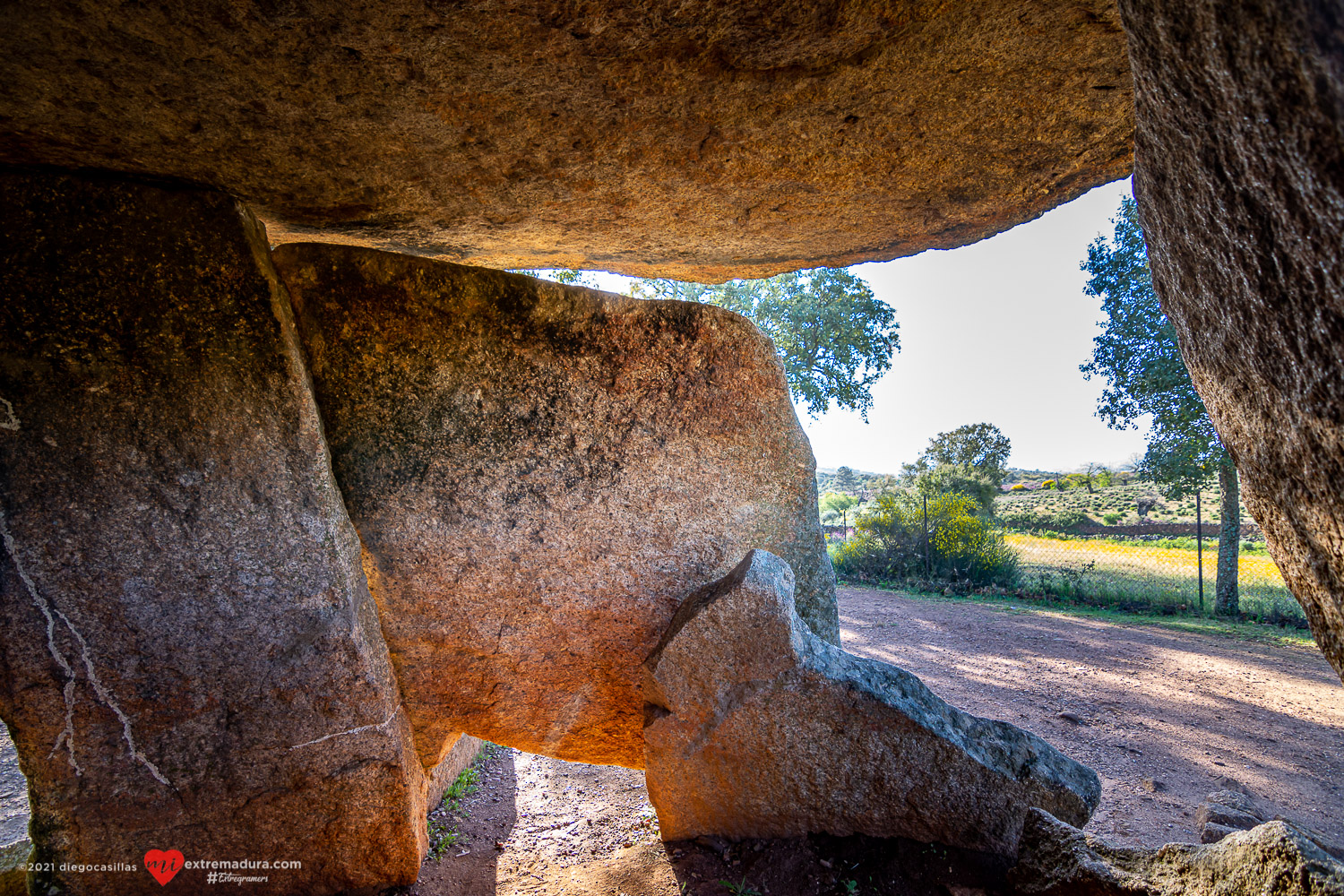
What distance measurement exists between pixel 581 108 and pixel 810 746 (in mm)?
2470

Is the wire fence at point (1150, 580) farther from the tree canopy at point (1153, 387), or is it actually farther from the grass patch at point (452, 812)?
the grass patch at point (452, 812)

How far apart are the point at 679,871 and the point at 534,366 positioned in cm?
223

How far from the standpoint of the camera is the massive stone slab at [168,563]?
217cm

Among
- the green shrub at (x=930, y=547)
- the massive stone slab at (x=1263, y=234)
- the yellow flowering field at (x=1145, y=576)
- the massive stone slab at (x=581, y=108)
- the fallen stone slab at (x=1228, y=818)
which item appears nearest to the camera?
the massive stone slab at (x=1263, y=234)

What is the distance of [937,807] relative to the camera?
235 centimetres

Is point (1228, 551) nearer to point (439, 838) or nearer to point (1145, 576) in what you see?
point (1145, 576)

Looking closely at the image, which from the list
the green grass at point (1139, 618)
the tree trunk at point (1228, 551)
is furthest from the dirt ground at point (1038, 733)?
the tree trunk at point (1228, 551)

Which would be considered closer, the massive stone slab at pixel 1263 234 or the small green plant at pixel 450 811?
the massive stone slab at pixel 1263 234

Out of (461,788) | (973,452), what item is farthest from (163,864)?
(973,452)

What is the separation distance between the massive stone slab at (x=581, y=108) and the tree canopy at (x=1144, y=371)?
8.65 m

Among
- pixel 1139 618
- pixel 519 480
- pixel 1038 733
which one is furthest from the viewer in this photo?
pixel 1139 618

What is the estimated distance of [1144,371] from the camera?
977 cm

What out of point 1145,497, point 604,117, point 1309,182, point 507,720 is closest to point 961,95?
point 604,117

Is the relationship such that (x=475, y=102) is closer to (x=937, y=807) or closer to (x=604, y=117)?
(x=604, y=117)
